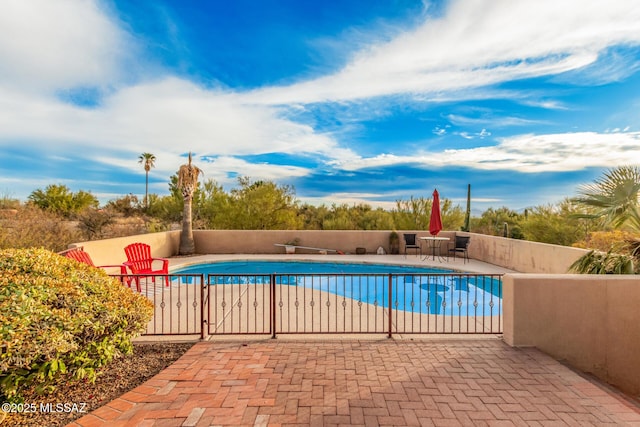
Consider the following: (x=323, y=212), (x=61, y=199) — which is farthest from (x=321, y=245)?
(x=61, y=199)

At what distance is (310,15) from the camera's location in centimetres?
957

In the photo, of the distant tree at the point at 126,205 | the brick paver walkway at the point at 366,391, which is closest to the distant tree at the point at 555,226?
the brick paver walkway at the point at 366,391

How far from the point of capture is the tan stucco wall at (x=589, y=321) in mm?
4016

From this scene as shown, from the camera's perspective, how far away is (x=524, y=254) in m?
9.37

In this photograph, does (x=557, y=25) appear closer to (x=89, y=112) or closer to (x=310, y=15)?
Result: (x=310, y=15)

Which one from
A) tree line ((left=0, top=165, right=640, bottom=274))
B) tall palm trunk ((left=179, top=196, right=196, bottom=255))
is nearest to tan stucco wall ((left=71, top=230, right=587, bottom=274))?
tall palm trunk ((left=179, top=196, right=196, bottom=255))

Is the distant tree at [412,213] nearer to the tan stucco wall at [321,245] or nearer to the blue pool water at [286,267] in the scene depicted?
the tan stucco wall at [321,245]

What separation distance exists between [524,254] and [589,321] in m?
5.94

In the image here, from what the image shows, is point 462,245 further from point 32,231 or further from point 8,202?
point 8,202

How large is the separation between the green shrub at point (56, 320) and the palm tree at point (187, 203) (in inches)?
369

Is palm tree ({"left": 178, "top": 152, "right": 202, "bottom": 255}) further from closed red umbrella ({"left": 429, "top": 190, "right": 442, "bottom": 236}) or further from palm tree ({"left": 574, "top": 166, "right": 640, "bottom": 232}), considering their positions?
palm tree ({"left": 574, "top": 166, "right": 640, "bottom": 232})

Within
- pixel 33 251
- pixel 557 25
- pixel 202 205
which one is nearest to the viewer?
pixel 33 251

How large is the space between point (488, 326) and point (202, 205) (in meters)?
19.3

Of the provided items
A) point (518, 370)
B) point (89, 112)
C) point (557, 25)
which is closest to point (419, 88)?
point (557, 25)
